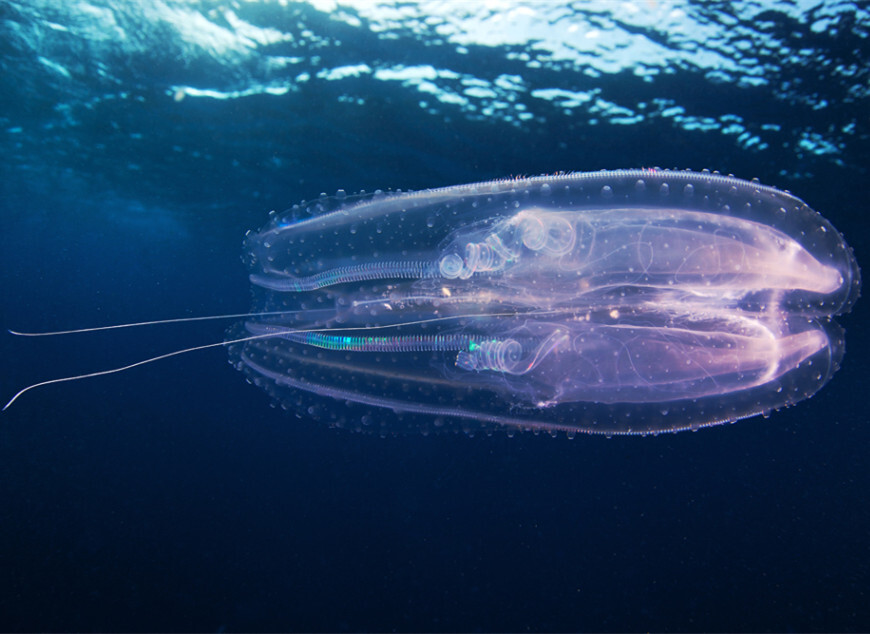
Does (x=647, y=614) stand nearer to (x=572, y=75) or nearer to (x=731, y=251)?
(x=731, y=251)

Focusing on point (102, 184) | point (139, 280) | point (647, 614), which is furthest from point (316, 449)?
point (139, 280)

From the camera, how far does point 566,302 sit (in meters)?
3.28

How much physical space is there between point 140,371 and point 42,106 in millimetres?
4874

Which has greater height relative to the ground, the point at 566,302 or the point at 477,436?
the point at 566,302

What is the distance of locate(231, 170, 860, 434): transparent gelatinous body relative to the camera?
309cm

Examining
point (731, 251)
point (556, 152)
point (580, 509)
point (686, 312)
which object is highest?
point (556, 152)

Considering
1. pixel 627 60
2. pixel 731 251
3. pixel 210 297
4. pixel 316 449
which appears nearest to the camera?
pixel 731 251

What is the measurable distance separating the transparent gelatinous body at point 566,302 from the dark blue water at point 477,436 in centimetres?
116

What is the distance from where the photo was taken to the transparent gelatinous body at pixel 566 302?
10.1ft

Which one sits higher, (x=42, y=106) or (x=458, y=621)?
(x=42, y=106)

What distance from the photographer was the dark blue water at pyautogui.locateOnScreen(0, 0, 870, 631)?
3.59 m

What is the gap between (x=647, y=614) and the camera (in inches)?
182

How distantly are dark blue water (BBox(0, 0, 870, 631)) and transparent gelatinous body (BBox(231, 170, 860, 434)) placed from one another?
1161mm

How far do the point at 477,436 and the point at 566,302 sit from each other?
8.92 ft
